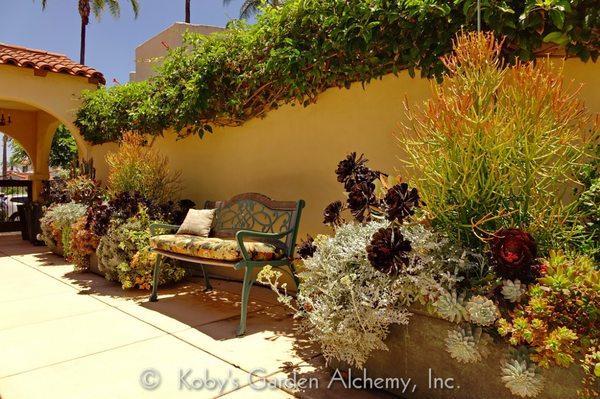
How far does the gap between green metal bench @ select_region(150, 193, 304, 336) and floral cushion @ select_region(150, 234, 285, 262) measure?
0.04 meters

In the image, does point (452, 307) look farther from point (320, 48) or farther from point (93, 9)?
point (93, 9)

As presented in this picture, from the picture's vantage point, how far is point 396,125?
3.64m

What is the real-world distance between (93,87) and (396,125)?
7.52m

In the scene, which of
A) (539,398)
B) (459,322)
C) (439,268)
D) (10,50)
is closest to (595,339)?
(539,398)

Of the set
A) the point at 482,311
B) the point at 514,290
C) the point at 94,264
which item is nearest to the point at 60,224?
the point at 94,264

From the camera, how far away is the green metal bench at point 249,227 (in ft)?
11.1

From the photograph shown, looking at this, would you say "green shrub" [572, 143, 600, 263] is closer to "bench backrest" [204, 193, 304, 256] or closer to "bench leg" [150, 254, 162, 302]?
"bench backrest" [204, 193, 304, 256]

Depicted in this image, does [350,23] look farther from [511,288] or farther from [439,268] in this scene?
[511,288]

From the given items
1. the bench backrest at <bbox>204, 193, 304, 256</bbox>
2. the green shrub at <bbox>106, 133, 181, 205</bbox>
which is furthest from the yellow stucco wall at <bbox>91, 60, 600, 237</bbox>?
the green shrub at <bbox>106, 133, 181, 205</bbox>

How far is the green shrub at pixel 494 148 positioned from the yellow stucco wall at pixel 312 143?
934 millimetres

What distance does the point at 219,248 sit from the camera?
3521mm

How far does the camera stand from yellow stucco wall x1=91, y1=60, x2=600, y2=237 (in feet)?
12.0

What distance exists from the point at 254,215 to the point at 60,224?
151 inches

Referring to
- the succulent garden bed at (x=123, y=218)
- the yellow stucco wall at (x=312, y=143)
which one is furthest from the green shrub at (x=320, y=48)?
the succulent garden bed at (x=123, y=218)
